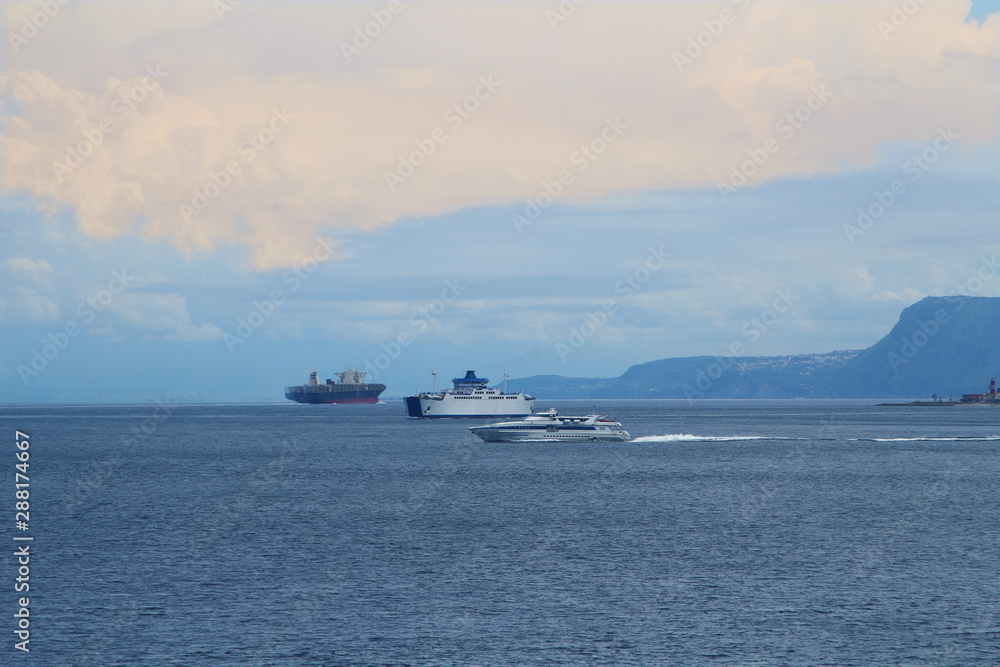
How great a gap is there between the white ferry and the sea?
50394 millimetres

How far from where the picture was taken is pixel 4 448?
148m

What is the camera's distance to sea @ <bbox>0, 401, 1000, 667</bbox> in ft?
116

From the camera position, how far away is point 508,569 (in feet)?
158

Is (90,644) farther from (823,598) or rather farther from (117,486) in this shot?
(117,486)

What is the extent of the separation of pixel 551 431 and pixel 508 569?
4073 inches

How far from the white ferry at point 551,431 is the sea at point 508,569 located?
50394 mm

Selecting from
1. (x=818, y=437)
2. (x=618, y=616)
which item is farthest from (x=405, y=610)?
(x=818, y=437)
